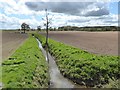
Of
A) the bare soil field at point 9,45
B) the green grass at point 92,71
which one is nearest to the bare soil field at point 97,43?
the green grass at point 92,71

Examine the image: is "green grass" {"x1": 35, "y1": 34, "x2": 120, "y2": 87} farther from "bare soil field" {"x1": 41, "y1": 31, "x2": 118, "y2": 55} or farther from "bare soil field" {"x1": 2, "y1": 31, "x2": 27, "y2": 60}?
"bare soil field" {"x1": 2, "y1": 31, "x2": 27, "y2": 60}

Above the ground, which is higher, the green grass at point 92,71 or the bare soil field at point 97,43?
the bare soil field at point 97,43

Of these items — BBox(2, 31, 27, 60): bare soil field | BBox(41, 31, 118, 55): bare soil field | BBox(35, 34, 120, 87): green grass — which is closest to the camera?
BBox(35, 34, 120, 87): green grass

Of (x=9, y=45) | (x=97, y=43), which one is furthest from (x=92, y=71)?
(x=9, y=45)

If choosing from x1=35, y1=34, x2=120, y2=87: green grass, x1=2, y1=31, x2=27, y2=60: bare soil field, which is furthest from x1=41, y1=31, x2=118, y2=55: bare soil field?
x1=2, y1=31, x2=27, y2=60: bare soil field

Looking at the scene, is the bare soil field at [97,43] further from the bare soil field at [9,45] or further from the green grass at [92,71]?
the bare soil field at [9,45]

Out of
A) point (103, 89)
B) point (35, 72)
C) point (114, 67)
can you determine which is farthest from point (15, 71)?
point (114, 67)

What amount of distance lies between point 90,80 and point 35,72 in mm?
5024

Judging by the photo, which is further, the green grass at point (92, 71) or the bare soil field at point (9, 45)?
the bare soil field at point (9, 45)

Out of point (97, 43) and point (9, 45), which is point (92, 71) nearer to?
point (97, 43)

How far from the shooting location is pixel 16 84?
53.0ft

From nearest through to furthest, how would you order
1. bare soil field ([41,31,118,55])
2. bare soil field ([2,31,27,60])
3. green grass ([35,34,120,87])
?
green grass ([35,34,120,87])
bare soil field ([2,31,27,60])
bare soil field ([41,31,118,55])

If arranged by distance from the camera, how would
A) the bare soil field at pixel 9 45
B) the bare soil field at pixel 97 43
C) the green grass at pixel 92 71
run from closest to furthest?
the green grass at pixel 92 71
the bare soil field at pixel 9 45
the bare soil field at pixel 97 43

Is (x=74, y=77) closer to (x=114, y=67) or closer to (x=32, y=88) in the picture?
(x=114, y=67)
